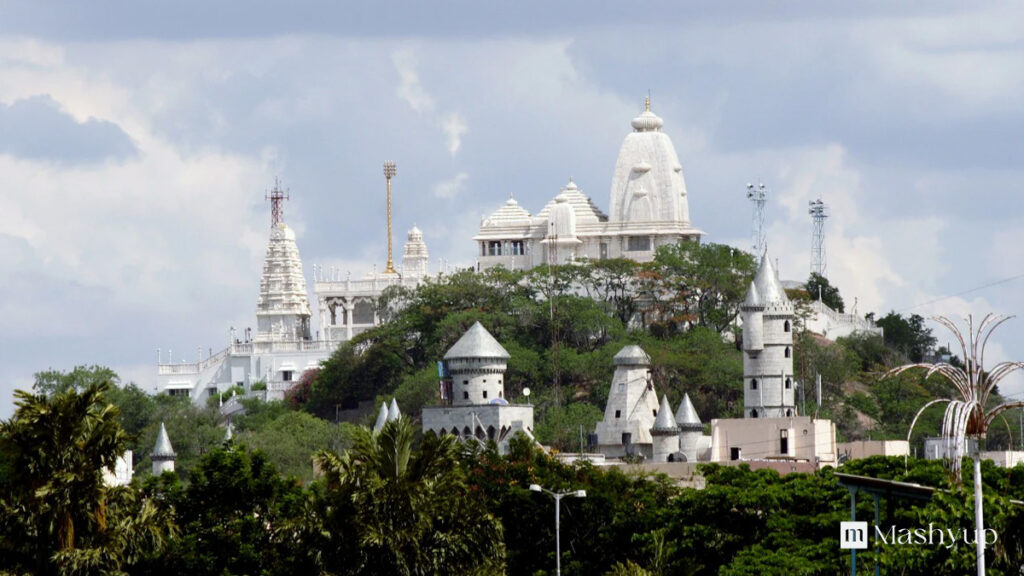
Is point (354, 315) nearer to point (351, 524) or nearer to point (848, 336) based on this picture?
point (848, 336)

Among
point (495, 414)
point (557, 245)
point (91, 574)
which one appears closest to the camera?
point (91, 574)

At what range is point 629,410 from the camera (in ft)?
405

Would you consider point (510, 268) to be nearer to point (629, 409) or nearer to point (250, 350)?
point (250, 350)

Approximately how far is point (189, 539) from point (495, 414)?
166 ft

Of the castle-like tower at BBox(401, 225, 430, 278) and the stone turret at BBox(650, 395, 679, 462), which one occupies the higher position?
the castle-like tower at BBox(401, 225, 430, 278)

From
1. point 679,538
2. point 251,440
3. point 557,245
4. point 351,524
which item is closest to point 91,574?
point 351,524

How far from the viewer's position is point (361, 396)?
493ft

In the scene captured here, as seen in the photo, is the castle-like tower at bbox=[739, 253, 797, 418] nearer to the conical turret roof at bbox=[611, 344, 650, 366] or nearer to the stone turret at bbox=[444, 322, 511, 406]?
the conical turret roof at bbox=[611, 344, 650, 366]

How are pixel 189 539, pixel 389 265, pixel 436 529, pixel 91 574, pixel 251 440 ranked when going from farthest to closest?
pixel 389 265 < pixel 251 440 < pixel 189 539 < pixel 436 529 < pixel 91 574

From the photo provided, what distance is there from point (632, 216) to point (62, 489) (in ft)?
358

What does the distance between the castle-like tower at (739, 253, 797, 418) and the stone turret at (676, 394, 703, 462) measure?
259 cm

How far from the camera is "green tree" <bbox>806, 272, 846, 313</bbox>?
169375mm

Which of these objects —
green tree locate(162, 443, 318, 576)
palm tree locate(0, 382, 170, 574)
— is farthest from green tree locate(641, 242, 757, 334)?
palm tree locate(0, 382, 170, 574)

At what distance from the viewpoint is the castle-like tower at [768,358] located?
11931 centimetres
